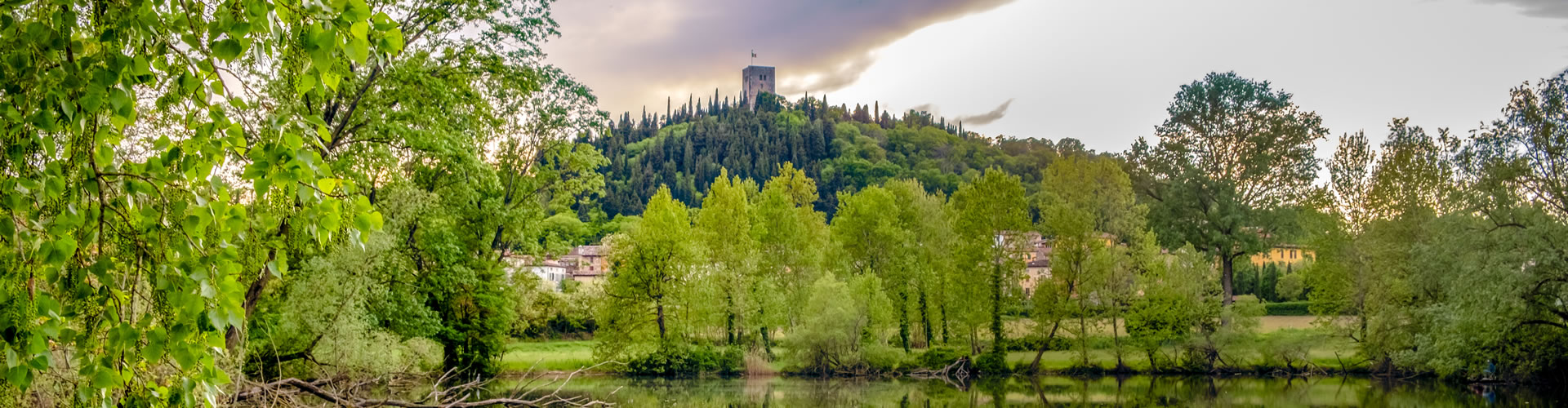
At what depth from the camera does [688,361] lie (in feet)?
125

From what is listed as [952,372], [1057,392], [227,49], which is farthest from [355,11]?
[952,372]

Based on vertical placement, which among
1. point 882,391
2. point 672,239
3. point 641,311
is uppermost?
point 672,239

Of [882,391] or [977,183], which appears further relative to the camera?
[977,183]

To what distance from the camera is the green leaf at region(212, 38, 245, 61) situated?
2.51m

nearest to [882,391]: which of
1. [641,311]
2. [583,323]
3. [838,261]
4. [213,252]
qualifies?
[641,311]

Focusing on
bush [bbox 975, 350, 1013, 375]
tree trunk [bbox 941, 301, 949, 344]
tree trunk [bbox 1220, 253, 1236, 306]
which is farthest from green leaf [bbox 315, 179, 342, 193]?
tree trunk [bbox 1220, 253, 1236, 306]

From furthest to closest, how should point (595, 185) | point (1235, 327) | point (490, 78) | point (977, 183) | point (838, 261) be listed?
point (838, 261) → point (977, 183) → point (1235, 327) → point (595, 185) → point (490, 78)

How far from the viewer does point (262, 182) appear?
2.62 metres

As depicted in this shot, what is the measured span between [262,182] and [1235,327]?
38111 millimetres

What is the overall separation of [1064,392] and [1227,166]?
56.7ft

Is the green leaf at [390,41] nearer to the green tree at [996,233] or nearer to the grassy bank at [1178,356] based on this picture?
the grassy bank at [1178,356]

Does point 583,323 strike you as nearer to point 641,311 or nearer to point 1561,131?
point 641,311

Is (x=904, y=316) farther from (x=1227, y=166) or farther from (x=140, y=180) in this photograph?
(x=140, y=180)

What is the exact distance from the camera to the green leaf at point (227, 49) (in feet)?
8.24
